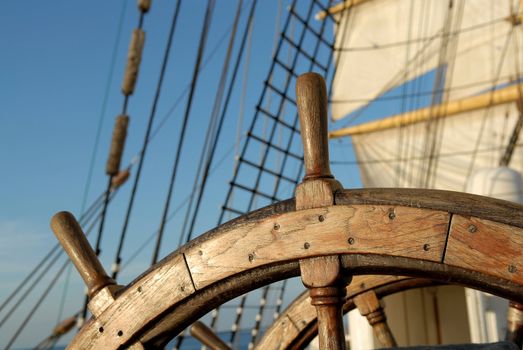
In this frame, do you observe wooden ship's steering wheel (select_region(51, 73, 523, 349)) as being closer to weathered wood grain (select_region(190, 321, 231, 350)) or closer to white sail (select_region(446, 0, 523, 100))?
weathered wood grain (select_region(190, 321, 231, 350))

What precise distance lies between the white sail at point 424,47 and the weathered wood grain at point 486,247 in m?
11.9

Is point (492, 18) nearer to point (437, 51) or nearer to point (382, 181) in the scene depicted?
point (437, 51)

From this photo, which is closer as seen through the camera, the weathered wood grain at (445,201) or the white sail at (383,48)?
the weathered wood grain at (445,201)

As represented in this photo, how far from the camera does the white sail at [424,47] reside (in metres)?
13.1

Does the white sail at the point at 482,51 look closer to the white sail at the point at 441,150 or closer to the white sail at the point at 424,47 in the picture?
the white sail at the point at 424,47

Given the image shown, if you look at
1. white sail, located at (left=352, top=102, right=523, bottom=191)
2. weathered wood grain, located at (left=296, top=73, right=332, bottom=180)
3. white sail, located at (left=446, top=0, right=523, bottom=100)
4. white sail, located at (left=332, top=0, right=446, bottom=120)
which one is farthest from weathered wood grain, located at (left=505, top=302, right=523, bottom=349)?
white sail, located at (left=332, top=0, right=446, bottom=120)

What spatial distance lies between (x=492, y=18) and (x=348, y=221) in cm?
1326

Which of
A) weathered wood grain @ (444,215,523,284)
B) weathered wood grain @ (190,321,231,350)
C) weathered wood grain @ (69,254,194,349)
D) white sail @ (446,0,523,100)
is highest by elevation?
white sail @ (446,0,523,100)

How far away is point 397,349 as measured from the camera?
4.40 feet

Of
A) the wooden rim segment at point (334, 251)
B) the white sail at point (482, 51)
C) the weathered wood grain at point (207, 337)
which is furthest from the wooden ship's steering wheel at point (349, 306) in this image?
the white sail at point (482, 51)

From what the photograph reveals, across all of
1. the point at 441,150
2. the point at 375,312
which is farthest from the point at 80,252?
the point at 441,150

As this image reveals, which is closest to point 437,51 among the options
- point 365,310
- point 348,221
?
point 365,310

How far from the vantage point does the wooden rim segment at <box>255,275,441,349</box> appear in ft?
6.44

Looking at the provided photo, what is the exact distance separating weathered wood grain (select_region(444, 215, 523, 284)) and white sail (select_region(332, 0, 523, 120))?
11910 mm
